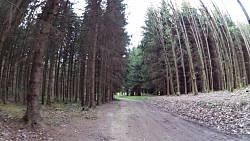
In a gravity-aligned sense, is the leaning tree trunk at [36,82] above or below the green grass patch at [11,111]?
above

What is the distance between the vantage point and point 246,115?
33.7ft

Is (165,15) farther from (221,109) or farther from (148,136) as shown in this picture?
(148,136)

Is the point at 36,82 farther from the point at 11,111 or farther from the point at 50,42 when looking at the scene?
the point at 50,42

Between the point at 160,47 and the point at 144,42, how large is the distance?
462 cm

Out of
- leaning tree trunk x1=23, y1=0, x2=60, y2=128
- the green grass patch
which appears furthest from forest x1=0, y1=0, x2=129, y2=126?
the green grass patch

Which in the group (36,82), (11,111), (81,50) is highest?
(81,50)

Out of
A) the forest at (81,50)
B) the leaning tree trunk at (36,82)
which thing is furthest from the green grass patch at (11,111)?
the leaning tree trunk at (36,82)

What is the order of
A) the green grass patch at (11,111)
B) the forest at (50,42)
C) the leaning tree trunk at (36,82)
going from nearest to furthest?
1. the leaning tree trunk at (36,82)
2. the forest at (50,42)
3. the green grass patch at (11,111)

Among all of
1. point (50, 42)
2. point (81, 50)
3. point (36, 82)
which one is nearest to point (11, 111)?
point (36, 82)

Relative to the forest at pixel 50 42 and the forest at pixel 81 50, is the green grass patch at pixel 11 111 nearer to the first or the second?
the forest at pixel 81 50

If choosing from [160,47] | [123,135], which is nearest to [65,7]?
[123,135]

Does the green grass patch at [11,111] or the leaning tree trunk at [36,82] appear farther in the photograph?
the green grass patch at [11,111]

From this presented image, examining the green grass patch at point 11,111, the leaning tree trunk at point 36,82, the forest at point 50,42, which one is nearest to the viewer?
the leaning tree trunk at point 36,82

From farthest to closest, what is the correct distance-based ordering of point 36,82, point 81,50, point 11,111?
point 81,50 → point 11,111 → point 36,82
